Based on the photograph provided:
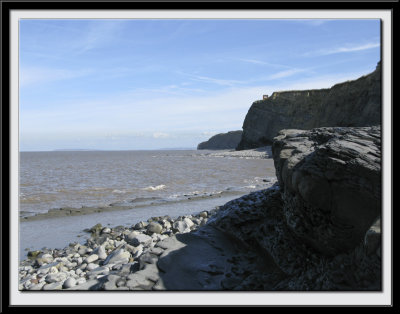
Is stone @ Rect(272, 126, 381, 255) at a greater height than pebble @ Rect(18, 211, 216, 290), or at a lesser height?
greater

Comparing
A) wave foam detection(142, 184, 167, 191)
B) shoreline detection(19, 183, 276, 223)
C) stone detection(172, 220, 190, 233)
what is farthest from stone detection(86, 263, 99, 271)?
wave foam detection(142, 184, 167, 191)

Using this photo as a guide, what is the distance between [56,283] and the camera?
20.7 feet

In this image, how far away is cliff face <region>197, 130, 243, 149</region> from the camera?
5055 inches

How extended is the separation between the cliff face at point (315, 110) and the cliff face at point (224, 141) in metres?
57.0

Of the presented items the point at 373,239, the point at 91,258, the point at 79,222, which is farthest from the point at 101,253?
the point at 373,239

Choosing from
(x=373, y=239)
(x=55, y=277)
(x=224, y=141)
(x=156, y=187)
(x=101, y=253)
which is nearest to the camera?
(x=373, y=239)

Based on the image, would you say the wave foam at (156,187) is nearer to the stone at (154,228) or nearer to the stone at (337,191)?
the stone at (154,228)

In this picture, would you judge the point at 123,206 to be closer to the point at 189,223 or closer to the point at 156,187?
the point at 189,223

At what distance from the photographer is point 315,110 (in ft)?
172

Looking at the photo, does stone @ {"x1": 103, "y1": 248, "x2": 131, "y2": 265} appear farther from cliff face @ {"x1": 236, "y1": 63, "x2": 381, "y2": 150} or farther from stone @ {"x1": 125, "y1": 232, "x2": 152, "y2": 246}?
cliff face @ {"x1": 236, "y1": 63, "x2": 381, "y2": 150}

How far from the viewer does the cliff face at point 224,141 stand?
128 meters

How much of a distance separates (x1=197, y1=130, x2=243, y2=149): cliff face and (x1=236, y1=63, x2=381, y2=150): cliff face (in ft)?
187

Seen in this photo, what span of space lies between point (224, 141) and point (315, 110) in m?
85.5

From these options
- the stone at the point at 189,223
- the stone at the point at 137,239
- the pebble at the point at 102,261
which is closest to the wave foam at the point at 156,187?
the pebble at the point at 102,261
